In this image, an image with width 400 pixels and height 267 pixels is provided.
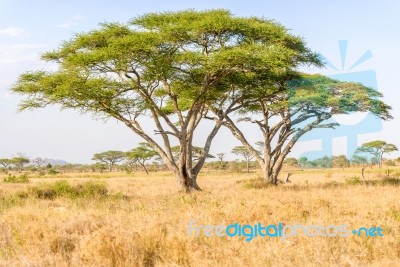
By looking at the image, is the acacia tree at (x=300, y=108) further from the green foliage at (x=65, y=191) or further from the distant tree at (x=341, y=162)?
the distant tree at (x=341, y=162)

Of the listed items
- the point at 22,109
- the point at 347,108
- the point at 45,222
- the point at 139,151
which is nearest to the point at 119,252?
the point at 45,222

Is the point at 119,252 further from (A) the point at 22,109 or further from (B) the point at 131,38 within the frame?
(A) the point at 22,109

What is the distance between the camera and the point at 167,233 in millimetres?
6562

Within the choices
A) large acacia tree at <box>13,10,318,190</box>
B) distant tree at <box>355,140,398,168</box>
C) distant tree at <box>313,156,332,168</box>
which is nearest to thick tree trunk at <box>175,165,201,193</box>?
large acacia tree at <box>13,10,318,190</box>

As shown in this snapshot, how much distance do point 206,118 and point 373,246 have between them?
637 inches

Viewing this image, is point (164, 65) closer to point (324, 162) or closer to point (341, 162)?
point (341, 162)

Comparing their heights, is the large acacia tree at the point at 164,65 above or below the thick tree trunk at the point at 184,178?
above

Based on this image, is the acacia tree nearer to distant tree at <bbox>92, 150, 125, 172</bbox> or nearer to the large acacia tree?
the large acacia tree

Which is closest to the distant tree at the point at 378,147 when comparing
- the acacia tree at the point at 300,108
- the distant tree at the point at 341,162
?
the distant tree at the point at 341,162

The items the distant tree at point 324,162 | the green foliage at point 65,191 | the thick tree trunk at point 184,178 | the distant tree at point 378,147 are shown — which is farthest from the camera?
the distant tree at point 324,162

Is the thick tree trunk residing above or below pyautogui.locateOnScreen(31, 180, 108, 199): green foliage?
above

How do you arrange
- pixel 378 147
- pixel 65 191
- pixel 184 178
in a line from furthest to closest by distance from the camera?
pixel 378 147 < pixel 184 178 < pixel 65 191

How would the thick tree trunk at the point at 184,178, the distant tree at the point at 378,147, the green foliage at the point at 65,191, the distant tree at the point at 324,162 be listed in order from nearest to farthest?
1. the green foliage at the point at 65,191
2. the thick tree trunk at the point at 184,178
3. the distant tree at the point at 378,147
4. the distant tree at the point at 324,162

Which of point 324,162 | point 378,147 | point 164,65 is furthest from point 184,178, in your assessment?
point 324,162
